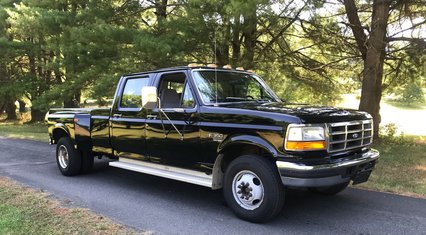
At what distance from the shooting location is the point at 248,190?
5176 millimetres

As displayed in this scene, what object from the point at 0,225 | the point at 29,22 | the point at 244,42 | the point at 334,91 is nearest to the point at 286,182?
the point at 0,225

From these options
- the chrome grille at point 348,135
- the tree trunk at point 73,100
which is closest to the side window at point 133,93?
the chrome grille at point 348,135

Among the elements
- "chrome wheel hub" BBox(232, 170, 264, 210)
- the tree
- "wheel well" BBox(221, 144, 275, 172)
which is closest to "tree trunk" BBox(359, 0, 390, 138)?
the tree

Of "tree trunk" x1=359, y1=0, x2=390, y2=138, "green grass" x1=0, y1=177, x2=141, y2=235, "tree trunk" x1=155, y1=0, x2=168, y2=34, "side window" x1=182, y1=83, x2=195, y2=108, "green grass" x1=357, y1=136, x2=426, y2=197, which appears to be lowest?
"green grass" x1=357, y1=136, x2=426, y2=197

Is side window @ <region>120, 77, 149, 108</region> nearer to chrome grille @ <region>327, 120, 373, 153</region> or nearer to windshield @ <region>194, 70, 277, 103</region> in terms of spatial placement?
windshield @ <region>194, 70, 277, 103</region>

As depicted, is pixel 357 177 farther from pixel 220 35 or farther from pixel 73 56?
pixel 73 56

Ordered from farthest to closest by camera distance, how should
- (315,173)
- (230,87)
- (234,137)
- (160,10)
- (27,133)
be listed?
(27,133), (160,10), (230,87), (234,137), (315,173)

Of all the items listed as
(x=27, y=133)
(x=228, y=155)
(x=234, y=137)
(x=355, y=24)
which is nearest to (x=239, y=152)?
(x=228, y=155)

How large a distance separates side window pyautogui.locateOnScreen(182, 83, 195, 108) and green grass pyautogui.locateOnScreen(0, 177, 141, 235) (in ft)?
6.31

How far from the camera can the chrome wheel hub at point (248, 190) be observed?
509 centimetres

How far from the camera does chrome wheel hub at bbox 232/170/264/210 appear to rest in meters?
5.09

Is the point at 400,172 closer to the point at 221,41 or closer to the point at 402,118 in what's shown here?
the point at 221,41

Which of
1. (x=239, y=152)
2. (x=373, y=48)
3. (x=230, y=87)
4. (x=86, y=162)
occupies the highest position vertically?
(x=373, y=48)

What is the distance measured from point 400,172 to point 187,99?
16.7ft
